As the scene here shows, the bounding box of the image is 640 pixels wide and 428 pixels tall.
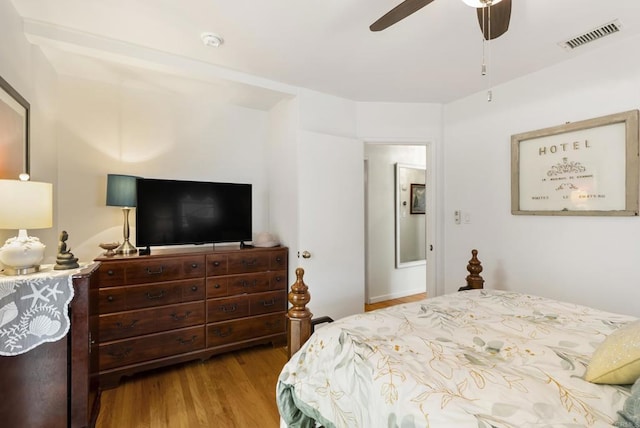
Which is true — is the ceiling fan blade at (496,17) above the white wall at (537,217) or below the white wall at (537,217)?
above

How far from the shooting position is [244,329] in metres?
2.69

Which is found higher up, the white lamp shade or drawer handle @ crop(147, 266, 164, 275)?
the white lamp shade

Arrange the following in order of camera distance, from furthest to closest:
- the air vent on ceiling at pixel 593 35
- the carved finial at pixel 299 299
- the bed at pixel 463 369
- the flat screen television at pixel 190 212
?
A: 1. the flat screen television at pixel 190 212
2. the air vent on ceiling at pixel 593 35
3. the carved finial at pixel 299 299
4. the bed at pixel 463 369

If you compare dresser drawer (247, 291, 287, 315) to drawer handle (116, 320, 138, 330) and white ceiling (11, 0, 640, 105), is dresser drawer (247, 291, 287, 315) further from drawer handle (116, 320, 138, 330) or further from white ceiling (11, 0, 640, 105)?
white ceiling (11, 0, 640, 105)

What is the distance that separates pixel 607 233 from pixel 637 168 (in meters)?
0.47

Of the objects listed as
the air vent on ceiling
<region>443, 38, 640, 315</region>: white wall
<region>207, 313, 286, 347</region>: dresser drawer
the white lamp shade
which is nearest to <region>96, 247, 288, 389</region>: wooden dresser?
<region>207, 313, 286, 347</region>: dresser drawer

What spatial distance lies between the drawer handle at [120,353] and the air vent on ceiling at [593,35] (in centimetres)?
381

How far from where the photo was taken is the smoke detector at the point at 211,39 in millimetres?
2041

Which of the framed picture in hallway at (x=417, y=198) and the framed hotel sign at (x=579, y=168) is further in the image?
the framed picture in hallway at (x=417, y=198)

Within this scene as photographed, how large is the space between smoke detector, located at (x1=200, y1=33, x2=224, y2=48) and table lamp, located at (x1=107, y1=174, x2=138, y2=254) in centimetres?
118

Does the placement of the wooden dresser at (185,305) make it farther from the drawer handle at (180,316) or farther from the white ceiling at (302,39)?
the white ceiling at (302,39)

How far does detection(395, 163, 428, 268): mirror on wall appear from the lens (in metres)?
4.40

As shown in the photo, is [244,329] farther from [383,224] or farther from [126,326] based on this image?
[383,224]

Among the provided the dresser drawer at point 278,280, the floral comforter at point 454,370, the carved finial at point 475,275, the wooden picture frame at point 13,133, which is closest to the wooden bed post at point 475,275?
the carved finial at point 475,275
